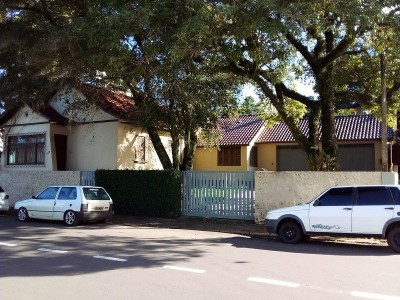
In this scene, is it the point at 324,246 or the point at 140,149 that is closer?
the point at 324,246

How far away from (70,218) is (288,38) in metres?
9.80

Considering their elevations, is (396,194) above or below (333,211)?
above

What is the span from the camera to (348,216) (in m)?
11.6

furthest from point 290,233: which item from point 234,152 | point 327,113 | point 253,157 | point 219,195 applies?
point 253,157

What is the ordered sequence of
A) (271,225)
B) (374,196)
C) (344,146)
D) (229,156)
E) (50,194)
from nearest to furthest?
(374,196), (271,225), (50,194), (344,146), (229,156)

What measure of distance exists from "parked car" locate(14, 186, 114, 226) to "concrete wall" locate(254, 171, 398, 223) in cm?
561

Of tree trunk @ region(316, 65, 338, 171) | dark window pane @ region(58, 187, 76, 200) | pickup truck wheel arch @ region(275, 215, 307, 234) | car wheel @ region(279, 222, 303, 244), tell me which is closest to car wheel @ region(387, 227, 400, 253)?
pickup truck wheel arch @ region(275, 215, 307, 234)

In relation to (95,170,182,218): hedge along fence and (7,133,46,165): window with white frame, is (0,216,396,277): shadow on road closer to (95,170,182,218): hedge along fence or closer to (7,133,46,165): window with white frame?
(95,170,182,218): hedge along fence

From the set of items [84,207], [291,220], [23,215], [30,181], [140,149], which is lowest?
[23,215]

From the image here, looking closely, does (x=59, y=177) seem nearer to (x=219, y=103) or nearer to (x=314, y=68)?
(x=219, y=103)

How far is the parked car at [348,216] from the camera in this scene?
1118 cm

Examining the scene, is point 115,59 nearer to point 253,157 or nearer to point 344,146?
point 253,157

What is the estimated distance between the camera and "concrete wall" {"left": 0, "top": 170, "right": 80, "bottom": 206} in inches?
876

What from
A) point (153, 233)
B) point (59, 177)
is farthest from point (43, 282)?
point (59, 177)
